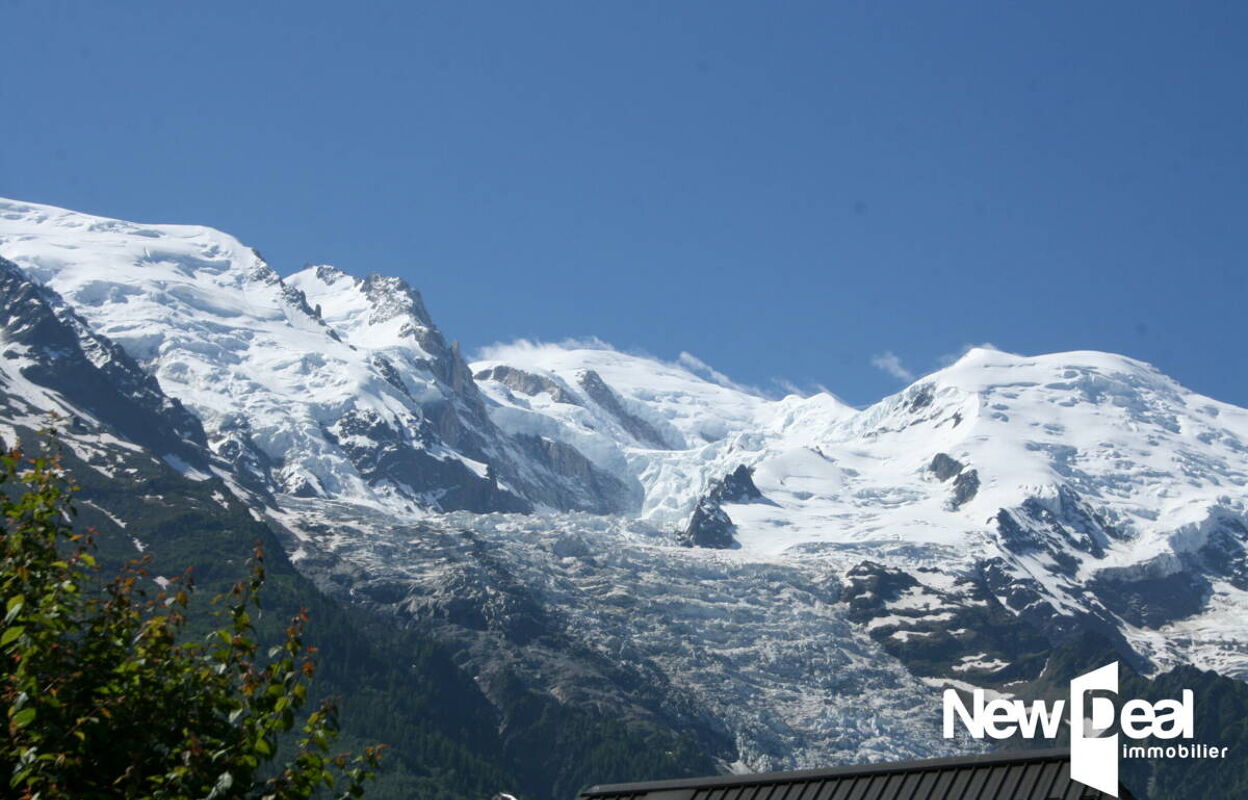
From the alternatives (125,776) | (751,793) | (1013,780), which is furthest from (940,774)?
(125,776)

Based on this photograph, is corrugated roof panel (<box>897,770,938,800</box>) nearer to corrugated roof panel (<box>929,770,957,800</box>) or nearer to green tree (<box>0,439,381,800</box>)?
corrugated roof panel (<box>929,770,957,800</box>)

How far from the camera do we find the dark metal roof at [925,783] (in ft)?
84.8

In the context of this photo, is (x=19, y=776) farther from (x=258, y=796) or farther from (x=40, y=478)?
(x=40, y=478)

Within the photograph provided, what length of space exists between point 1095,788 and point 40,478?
20167 millimetres

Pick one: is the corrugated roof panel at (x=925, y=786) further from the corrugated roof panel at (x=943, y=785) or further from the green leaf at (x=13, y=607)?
the green leaf at (x=13, y=607)

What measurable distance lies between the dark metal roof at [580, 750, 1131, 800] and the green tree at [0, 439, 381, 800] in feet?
20.1

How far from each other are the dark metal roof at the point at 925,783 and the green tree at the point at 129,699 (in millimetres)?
6128

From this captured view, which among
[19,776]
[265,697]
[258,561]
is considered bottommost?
[19,776]

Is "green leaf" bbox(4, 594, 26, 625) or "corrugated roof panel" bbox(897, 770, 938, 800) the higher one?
"corrugated roof panel" bbox(897, 770, 938, 800)

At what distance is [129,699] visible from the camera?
27406mm

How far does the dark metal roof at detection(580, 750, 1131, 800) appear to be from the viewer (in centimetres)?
2586

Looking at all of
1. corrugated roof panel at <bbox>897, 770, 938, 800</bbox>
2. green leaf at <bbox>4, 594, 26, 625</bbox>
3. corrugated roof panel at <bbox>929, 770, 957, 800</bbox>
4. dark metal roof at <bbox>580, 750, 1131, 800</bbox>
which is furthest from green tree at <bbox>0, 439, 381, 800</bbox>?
corrugated roof panel at <bbox>929, 770, 957, 800</bbox>

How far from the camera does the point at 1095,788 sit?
2517cm

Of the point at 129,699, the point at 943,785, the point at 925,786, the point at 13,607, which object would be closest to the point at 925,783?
the point at 925,786
